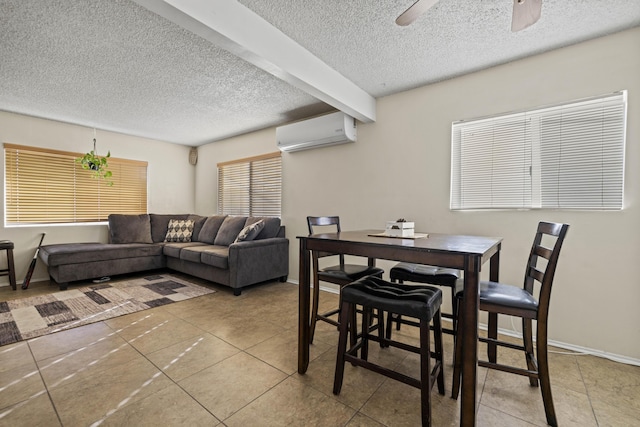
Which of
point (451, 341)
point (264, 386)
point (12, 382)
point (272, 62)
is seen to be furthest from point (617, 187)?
point (12, 382)

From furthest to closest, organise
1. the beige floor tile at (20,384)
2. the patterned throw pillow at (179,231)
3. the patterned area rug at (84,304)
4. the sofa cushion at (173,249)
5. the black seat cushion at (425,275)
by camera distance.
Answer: the patterned throw pillow at (179,231) → the sofa cushion at (173,249) → the patterned area rug at (84,304) → the black seat cushion at (425,275) → the beige floor tile at (20,384)

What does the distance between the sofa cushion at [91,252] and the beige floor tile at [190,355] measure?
8.45ft

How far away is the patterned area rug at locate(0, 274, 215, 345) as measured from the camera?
2486 millimetres

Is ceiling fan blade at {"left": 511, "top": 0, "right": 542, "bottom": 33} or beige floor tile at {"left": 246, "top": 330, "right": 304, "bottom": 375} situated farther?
beige floor tile at {"left": 246, "top": 330, "right": 304, "bottom": 375}

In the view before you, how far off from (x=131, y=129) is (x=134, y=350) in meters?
3.84

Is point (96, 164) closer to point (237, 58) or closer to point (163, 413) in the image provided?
point (237, 58)

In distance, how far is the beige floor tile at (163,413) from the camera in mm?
1394

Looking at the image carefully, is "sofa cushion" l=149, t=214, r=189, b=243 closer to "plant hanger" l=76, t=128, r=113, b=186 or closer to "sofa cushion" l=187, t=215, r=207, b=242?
"sofa cushion" l=187, t=215, r=207, b=242

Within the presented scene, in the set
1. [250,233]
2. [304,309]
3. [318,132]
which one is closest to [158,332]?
[304,309]

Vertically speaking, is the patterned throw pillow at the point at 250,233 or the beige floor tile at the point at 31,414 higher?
the patterned throw pillow at the point at 250,233

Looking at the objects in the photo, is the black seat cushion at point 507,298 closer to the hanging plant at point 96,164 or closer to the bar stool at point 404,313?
the bar stool at point 404,313

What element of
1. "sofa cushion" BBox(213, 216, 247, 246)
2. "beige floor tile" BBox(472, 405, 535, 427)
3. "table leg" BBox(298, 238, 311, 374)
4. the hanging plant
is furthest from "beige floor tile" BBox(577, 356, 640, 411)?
the hanging plant

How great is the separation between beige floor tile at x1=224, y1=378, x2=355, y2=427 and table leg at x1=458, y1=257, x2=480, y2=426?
1.85 ft

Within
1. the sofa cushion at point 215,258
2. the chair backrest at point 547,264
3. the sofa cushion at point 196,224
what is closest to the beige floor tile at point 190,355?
the sofa cushion at point 215,258
